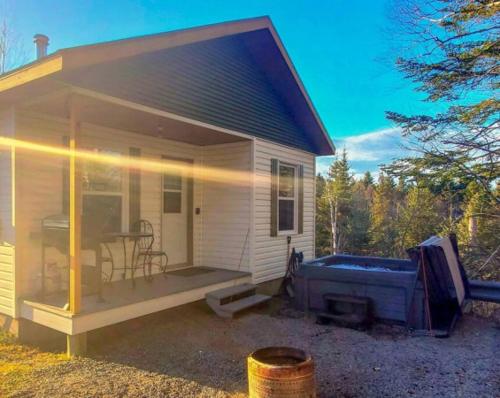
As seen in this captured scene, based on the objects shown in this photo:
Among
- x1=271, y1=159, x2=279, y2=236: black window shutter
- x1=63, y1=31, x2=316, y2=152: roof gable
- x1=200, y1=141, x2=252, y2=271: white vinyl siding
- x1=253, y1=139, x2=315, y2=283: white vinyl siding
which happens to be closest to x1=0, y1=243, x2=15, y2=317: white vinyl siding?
x1=63, y1=31, x2=316, y2=152: roof gable

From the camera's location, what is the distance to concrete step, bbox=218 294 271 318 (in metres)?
5.16

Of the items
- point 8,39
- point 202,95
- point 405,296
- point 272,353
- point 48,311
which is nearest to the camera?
point 272,353

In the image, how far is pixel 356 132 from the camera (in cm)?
2188

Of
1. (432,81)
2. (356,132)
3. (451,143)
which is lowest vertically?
(451,143)

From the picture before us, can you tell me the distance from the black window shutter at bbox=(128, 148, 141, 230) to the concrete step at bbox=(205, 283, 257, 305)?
5.42 feet

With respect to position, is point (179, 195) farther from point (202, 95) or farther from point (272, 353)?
point (272, 353)

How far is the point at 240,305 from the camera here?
537cm

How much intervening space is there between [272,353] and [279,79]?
18.8 feet

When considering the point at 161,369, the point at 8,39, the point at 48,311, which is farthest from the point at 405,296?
the point at 8,39

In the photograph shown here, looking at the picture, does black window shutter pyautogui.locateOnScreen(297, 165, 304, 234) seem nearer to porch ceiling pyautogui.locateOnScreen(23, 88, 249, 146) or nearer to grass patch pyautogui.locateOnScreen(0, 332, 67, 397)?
porch ceiling pyautogui.locateOnScreen(23, 88, 249, 146)

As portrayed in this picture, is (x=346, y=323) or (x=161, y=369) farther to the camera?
(x=346, y=323)

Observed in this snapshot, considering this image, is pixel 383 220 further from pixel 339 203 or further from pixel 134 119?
pixel 134 119

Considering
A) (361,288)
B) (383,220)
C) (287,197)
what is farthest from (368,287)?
(383,220)

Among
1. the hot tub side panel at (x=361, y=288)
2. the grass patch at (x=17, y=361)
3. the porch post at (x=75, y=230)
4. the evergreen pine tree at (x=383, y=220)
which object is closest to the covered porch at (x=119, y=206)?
the porch post at (x=75, y=230)
